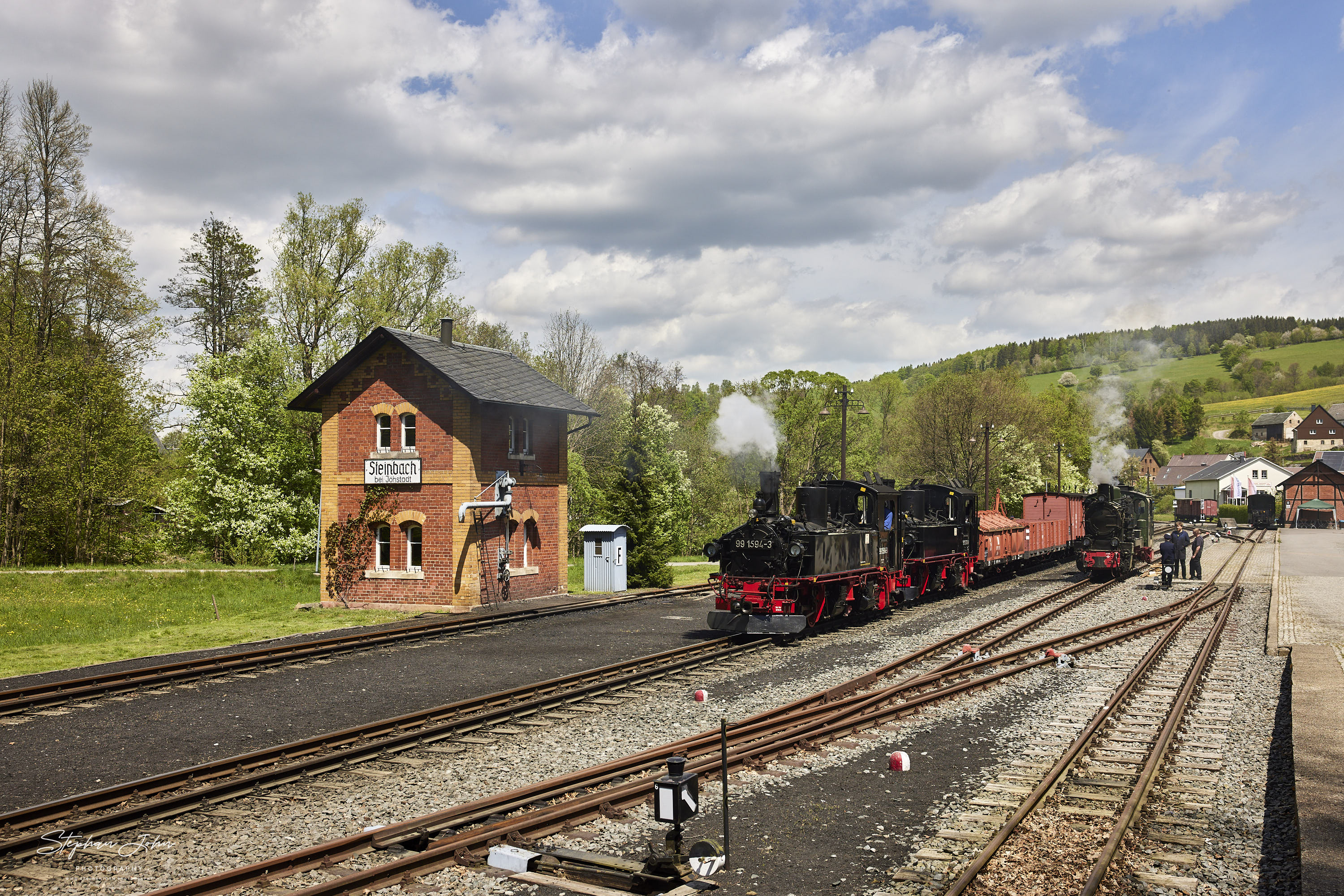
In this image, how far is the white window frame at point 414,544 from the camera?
24.3 m

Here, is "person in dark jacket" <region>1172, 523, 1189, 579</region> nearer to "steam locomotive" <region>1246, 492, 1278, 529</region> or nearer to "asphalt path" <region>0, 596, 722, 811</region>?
"asphalt path" <region>0, 596, 722, 811</region>

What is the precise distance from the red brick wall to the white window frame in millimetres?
95

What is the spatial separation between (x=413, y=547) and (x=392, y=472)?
210 centimetres

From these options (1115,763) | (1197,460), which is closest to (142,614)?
(1115,763)

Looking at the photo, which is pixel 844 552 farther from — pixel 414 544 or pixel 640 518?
pixel 414 544

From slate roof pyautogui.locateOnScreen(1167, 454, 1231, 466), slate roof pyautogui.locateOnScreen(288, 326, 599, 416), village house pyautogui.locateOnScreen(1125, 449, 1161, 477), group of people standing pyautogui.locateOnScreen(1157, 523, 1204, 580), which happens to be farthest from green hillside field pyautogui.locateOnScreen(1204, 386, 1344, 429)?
slate roof pyautogui.locateOnScreen(288, 326, 599, 416)

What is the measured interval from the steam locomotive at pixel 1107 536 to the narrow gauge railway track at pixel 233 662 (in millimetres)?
18235

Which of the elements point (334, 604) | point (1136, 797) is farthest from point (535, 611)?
point (1136, 797)

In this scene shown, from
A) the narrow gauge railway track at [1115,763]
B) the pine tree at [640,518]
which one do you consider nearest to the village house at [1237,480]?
the pine tree at [640,518]

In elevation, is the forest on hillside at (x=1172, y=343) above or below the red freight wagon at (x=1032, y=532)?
above

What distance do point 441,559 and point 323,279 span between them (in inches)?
798

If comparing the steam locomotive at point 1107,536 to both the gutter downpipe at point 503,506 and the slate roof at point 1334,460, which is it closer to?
the gutter downpipe at point 503,506

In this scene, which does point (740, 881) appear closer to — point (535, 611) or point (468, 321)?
point (535, 611)

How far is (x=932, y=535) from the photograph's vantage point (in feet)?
81.2
